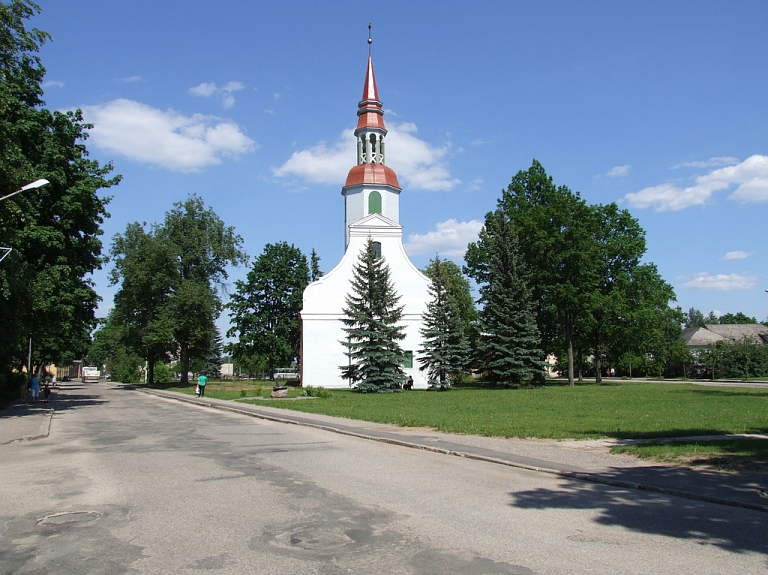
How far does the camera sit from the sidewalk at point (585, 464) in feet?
27.3

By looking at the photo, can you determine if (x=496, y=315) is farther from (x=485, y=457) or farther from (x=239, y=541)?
(x=239, y=541)

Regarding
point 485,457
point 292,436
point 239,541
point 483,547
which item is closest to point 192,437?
point 292,436

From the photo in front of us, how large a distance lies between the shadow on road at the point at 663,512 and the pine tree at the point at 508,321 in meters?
32.1

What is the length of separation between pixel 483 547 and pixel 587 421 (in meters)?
12.9

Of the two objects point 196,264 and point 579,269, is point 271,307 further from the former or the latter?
point 579,269

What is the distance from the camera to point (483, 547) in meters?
5.98

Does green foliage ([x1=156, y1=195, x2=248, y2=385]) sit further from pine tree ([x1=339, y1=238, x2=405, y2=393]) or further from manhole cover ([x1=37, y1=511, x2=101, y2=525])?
manhole cover ([x1=37, y1=511, x2=101, y2=525])

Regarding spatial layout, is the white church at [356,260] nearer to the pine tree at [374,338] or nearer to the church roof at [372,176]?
the church roof at [372,176]

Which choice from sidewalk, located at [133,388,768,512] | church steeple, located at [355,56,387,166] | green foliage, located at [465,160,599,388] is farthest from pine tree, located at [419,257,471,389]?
sidewalk, located at [133,388,768,512]

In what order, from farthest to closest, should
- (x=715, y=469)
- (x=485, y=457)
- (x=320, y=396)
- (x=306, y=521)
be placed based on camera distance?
1. (x=320, y=396)
2. (x=485, y=457)
3. (x=715, y=469)
4. (x=306, y=521)

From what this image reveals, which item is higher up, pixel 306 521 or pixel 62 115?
pixel 62 115

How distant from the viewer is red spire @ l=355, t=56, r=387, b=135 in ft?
168

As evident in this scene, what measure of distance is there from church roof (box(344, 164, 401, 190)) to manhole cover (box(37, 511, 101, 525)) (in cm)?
4384

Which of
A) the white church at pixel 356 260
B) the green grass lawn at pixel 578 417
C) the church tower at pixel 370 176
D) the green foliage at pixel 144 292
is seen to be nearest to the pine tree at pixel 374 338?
the white church at pixel 356 260
